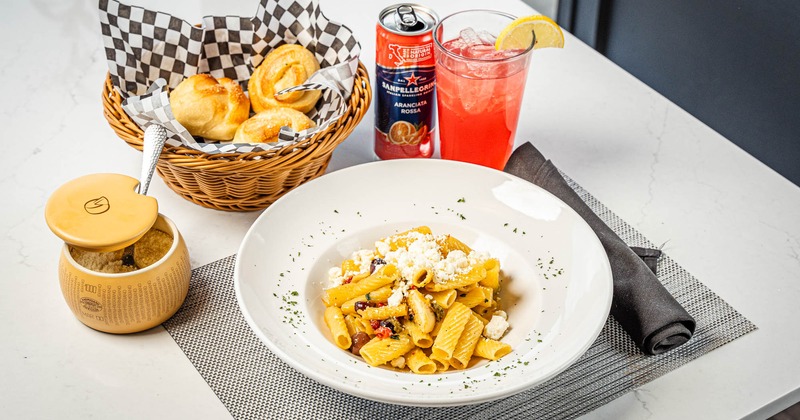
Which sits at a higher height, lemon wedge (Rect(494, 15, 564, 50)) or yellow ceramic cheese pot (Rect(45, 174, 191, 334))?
lemon wedge (Rect(494, 15, 564, 50))

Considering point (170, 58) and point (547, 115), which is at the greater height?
point (170, 58)

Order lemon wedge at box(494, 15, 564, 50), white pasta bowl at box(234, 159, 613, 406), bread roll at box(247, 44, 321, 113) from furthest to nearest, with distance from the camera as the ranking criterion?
bread roll at box(247, 44, 321, 113) → lemon wedge at box(494, 15, 564, 50) → white pasta bowl at box(234, 159, 613, 406)

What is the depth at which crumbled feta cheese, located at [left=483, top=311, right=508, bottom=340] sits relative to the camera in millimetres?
1299

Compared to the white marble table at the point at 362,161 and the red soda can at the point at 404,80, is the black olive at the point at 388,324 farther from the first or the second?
the red soda can at the point at 404,80

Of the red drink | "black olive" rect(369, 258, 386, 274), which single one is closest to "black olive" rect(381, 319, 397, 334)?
"black olive" rect(369, 258, 386, 274)

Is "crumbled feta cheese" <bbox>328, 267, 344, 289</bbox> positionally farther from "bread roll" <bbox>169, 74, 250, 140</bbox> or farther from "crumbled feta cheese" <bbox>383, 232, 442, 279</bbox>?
"bread roll" <bbox>169, 74, 250, 140</bbox>

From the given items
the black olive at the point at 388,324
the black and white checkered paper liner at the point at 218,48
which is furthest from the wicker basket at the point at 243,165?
the black olive at the point at 388,324

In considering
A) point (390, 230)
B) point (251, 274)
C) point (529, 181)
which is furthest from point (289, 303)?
point (529, 181)

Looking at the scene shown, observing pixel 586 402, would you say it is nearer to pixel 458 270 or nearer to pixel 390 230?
pixel 458 270

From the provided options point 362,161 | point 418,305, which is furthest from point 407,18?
→ point 418,305

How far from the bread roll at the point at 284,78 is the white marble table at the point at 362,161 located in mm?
176

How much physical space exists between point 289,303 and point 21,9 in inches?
55.8

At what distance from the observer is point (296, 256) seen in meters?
1.41

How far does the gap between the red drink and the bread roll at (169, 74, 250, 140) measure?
15.4 inches
